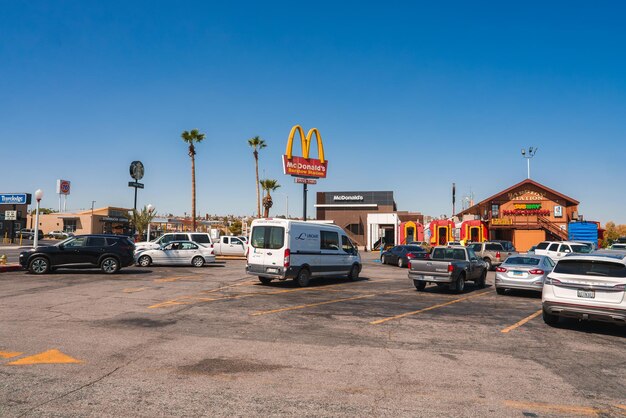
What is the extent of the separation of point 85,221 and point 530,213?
226ft

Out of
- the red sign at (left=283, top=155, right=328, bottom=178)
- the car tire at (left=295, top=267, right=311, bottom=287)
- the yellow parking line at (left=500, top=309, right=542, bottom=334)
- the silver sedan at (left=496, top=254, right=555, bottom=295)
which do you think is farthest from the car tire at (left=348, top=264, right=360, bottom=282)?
the red sign at (left=283, top=155, right=328, bottom=178)

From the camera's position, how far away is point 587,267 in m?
9.85

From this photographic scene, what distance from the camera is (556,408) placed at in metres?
5.22

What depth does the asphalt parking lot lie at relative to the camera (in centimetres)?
522

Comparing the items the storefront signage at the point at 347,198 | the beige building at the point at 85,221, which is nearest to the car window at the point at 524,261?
the storefront signage at the point at 347,198

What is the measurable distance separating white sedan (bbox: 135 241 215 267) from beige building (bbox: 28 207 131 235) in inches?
2228

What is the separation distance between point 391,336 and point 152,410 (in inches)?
202

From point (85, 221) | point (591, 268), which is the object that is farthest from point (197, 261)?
point (85, 221)

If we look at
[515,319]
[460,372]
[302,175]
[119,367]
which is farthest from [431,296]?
[302,175]

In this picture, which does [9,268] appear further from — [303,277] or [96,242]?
[303,277]

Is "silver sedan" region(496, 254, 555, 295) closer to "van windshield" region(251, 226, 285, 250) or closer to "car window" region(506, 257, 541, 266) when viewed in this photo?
"car window" region(506, 257, 541, 266)

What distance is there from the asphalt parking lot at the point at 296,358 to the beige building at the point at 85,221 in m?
70.4

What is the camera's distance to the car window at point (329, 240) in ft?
58.8

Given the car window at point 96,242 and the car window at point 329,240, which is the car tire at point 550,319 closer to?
the car window at point 329,240
